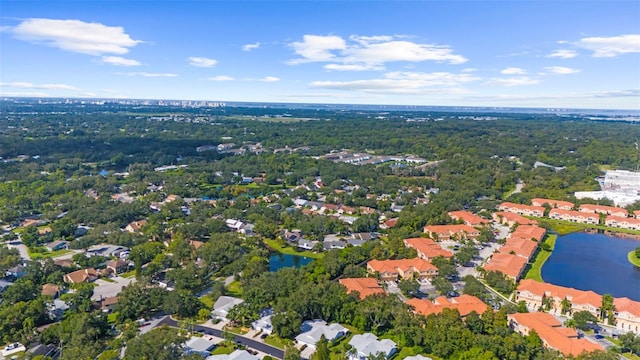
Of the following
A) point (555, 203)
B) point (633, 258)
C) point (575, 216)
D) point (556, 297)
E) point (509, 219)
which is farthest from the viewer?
point (555, 203)

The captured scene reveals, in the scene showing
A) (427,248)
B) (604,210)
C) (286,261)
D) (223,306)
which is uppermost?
(604,210)

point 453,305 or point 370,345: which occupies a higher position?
point 453,305

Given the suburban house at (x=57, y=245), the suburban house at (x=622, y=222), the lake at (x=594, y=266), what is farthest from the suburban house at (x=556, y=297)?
the suburban house at (x=57, y=245)

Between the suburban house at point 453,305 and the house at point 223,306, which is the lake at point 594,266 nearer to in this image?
the suburban house at point 453,305

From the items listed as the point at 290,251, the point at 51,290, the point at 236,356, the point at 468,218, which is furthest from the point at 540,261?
the point at 51,290

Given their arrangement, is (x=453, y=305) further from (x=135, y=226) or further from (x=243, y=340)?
(x=135, y=226)

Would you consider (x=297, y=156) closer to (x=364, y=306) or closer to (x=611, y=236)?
(x=611, y=236)

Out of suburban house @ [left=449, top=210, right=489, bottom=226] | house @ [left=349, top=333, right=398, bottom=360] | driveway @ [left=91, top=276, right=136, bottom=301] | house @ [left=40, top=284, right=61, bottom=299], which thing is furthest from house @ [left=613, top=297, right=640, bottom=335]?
house @ [left=40, top=284, right=61, bottom=299]
